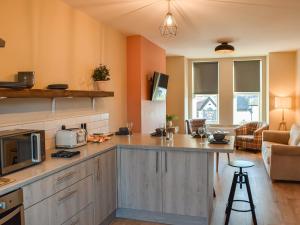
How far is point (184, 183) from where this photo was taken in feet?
10.0

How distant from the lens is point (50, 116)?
314cm

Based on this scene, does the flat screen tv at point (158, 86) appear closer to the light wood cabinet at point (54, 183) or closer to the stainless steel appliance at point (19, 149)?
the light wood cabinet at point (54, 183)

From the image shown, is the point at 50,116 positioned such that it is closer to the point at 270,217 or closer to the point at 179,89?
the point at 270,217

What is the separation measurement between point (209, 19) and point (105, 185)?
278cm

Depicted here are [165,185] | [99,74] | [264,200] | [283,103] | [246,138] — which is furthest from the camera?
[246,138]

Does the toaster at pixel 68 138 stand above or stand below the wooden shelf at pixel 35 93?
below

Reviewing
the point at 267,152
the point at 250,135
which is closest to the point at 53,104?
the point at 267,152

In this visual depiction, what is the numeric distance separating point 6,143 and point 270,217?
2882mm

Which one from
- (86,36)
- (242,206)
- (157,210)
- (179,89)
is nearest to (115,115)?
(86,36)

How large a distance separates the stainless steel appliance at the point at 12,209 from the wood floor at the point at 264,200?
5.05 ft

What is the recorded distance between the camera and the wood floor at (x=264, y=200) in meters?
3.21

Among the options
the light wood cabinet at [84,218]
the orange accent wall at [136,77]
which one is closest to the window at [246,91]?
the orange accent wall at [136,77]

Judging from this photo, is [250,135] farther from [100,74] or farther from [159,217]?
[159,217]

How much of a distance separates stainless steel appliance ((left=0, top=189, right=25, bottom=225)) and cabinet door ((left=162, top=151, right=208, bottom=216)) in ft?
5.24
